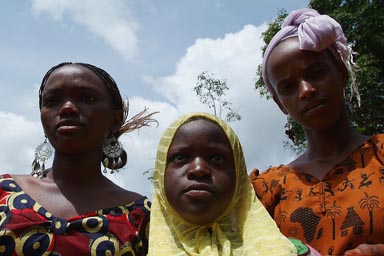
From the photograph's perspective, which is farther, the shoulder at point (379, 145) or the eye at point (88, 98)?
the eye at point (88, 98)

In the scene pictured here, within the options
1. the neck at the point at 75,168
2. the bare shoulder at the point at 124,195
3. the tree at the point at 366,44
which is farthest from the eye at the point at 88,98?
the tree at the point at 366,44

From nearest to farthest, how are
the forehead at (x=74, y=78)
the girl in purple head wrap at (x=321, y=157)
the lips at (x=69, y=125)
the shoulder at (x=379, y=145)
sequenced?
1. the girl in purple head wrap at (x=321, y=157)
2. the shoulder at (x=379, y=145)
3. the lips at (x=69, y=125)
4. the forehead at (x=74, y=78)

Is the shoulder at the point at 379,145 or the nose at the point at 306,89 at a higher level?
the nose at the point at 306,89

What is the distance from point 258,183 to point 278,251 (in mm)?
668

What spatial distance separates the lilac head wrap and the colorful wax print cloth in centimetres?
111

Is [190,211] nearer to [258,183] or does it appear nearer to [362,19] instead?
[258,183]

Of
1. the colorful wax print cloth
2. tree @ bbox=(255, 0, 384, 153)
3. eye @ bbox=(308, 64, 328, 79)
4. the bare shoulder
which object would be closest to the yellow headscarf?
the colorful wax print cloth

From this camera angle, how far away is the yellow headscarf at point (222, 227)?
2.07 metres

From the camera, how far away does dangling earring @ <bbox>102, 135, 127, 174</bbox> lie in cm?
298

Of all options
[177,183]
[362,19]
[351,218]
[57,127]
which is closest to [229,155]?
[177,183]

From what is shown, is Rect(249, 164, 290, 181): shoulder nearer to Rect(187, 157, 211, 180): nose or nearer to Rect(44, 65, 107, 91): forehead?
Rect(187, 157, 211, 180): nose

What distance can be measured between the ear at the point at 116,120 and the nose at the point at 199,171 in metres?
0.92

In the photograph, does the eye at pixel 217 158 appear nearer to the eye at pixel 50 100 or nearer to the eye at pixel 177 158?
the eye at pixel 177 158

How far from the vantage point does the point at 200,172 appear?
2.12 meters
